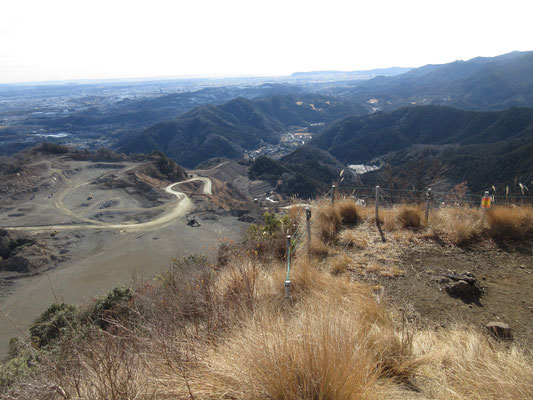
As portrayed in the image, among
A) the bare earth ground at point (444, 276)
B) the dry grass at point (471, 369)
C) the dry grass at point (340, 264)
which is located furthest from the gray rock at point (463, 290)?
the dry grass at point (340, 264)

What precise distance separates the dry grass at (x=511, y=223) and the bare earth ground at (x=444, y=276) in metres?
0.31

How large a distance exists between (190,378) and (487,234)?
6.49m

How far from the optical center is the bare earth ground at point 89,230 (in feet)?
61.3

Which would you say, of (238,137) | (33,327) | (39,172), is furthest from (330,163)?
(33,327)

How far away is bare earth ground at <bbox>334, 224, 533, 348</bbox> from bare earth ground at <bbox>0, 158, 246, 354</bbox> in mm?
9609

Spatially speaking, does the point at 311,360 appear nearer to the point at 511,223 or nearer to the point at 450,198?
the point at 511,223

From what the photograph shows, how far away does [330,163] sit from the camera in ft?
335

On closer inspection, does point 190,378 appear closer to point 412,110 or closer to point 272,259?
point 272,259

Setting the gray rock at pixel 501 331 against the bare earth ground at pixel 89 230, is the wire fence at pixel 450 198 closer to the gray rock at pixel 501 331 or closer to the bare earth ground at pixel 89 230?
the gray rock at pixel 501 331

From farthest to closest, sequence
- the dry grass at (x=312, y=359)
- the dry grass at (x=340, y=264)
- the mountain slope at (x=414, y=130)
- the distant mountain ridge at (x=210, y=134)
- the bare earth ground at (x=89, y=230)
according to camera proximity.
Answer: the distant mountain ridge at (x=210, y=134)
the mountain slope at (x=414, y=130)
the bare earth ground at (x=89, y=230)
the dry grass at (x=340, y=264)
the dry grass at (x=312, y=359)

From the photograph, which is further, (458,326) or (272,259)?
(272,259)

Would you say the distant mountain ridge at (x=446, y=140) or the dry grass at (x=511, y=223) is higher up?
the dry grass at (x=511, y=223)

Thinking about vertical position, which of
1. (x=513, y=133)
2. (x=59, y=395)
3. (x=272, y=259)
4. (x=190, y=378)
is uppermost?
(x=190, y=378)

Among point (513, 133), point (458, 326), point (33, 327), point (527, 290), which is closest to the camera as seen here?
point (458, 326)
